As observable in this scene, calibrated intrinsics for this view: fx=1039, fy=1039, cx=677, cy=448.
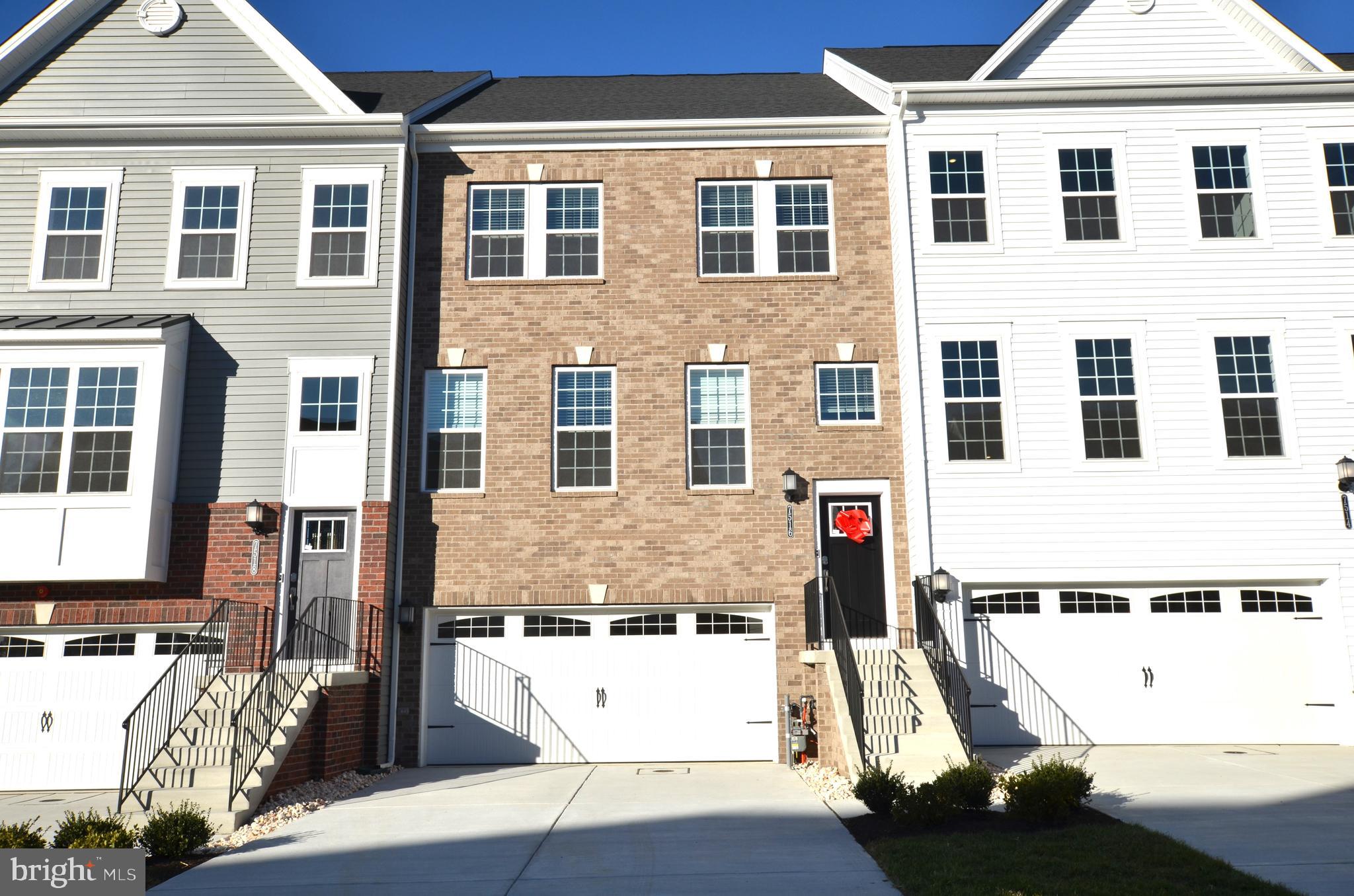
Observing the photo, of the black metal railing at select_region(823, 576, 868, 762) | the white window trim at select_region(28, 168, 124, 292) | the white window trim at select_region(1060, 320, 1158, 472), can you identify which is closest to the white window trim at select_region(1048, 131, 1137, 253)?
the white window trim at select_region(1060, 320, 1158, 472)

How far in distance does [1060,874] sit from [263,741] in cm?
800

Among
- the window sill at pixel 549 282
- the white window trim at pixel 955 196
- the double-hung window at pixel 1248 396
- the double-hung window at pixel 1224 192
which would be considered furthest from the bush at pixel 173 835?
the double-hung window at pixel 1224 192

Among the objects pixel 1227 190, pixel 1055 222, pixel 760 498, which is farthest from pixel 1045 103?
pixel 760 498

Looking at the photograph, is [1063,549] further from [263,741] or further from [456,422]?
[263,741]

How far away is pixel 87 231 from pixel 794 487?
11134 millimetres

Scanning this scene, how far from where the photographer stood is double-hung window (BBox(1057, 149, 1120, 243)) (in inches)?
610

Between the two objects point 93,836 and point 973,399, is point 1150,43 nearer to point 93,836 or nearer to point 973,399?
point 973,399

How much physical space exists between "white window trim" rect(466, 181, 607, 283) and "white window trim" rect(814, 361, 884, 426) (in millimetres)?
3618

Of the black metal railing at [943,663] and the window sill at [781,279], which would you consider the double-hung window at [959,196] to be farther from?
the black metal railing at [943,663]

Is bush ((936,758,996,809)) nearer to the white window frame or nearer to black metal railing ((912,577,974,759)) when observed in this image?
black metal railing ((912,577,974,759))

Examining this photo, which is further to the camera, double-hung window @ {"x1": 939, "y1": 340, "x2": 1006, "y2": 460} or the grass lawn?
double-hung window @ {"x1": 939, "y1": 340, "x2": 1006, "y2": 460}

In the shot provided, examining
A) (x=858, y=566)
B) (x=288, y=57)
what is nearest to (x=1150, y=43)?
(x=858, y=566)

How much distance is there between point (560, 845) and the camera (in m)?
9.04

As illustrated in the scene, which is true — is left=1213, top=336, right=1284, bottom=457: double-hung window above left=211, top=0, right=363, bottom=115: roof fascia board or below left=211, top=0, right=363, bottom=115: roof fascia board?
below
